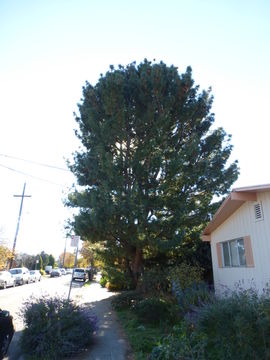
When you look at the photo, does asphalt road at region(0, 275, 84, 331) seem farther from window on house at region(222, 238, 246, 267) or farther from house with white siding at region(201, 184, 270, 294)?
window on house at region(222, 238, 246, 267)

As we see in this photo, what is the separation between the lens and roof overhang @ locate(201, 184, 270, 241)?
8303mm

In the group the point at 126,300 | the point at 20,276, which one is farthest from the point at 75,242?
the point at 20,276

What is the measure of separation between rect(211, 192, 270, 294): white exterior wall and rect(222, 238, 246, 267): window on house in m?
0.19

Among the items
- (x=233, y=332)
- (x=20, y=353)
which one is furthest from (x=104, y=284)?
(x=233, y=332)

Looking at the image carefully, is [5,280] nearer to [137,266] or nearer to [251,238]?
[137,266]

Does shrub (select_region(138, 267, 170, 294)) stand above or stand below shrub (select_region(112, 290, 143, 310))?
above

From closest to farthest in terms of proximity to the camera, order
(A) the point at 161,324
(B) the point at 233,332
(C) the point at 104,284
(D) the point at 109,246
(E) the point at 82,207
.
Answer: (B) the point at 233,332, (A) the point at 161,324, (E) the point at 82,207, (D) the point at 109,246, (C) the point at 104,284

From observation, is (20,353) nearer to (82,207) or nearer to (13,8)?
(82,207)

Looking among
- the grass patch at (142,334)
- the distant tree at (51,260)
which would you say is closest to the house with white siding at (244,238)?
the grass patch at (142,334)

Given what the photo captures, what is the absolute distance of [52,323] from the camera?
5.72 meters

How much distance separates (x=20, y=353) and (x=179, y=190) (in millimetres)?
8810

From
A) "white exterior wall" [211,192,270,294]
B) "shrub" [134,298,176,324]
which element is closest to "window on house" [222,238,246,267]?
"white exterior wall" [211,192,270,294]

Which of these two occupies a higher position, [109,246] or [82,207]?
[82,207]

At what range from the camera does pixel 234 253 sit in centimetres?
1054
